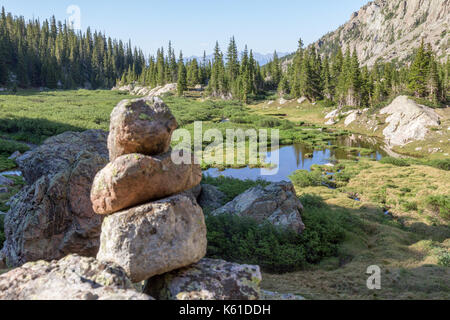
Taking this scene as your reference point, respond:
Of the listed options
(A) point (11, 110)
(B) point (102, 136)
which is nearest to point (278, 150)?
(B) point (102, 136)

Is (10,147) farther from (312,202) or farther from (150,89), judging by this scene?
(150,89)

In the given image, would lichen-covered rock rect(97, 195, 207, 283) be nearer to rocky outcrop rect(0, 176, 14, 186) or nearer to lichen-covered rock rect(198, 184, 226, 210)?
lichen-covered rock rect(198, 184, 226, 210)

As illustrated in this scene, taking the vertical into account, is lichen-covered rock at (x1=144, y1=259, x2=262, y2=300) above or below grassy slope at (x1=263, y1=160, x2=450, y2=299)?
above

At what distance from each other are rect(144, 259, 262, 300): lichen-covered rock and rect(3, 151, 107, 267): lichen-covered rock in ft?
16.0

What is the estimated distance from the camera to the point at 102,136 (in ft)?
59.1

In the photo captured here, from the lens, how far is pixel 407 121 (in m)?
45.0

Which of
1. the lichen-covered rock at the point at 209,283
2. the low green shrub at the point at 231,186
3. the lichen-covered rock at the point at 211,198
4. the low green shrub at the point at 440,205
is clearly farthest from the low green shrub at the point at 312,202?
the lichen-covered rock at the point at 209,283

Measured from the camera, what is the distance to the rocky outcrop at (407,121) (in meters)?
41.7

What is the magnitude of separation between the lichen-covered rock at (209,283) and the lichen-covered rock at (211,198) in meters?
11.1

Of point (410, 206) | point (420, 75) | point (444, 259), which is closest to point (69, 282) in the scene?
point (444, 259)

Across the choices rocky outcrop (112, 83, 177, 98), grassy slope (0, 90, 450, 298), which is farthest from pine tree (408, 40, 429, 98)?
rocky outcrop (112, 83, 177, 98)

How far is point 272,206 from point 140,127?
32.2 ft

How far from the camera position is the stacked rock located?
19.4 ft
